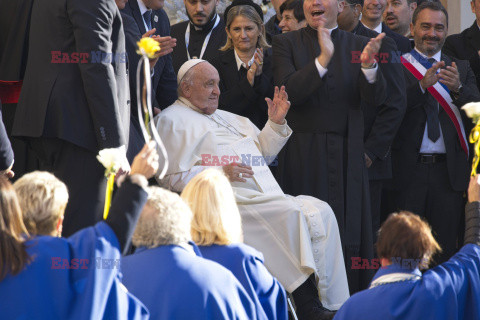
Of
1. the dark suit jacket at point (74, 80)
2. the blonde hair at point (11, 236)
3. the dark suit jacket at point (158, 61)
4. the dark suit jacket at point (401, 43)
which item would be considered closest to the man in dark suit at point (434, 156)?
the dark suit jacket at point (401, 43)

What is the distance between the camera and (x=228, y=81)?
23.9 ft

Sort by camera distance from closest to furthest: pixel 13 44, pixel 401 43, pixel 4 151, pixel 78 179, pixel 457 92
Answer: pixel 4 151 → pixel 78 179 → pixel 13 44 → pixel 457 92 → pixel 401 43

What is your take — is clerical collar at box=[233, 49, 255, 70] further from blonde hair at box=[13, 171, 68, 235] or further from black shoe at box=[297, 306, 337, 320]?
blonde hair at box=[13, 171, 68, 235]

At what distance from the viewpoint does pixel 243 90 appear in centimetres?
701

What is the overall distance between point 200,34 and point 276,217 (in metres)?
2.38

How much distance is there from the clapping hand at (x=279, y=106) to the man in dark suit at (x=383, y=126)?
0.89m

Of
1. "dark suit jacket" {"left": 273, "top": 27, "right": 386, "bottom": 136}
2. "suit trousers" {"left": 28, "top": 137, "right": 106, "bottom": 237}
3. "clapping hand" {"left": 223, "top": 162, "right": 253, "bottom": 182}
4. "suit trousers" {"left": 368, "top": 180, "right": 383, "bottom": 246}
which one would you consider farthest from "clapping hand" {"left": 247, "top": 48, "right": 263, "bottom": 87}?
"suit trousers" {"left": 28, "top": 137, "right": 106, "bottom": 237}

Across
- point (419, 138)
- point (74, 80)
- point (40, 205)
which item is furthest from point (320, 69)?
point (40, 205)

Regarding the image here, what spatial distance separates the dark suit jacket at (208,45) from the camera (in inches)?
298

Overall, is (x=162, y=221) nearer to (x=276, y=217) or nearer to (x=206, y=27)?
(x=276, y=217)

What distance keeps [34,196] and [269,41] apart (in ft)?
16.1

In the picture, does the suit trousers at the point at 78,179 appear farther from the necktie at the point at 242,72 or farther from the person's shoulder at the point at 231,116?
the necktie at the point at 242,72

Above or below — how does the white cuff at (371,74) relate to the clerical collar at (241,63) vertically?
below

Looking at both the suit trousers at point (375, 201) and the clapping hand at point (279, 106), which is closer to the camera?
the clapping hand at point (279, 106)
